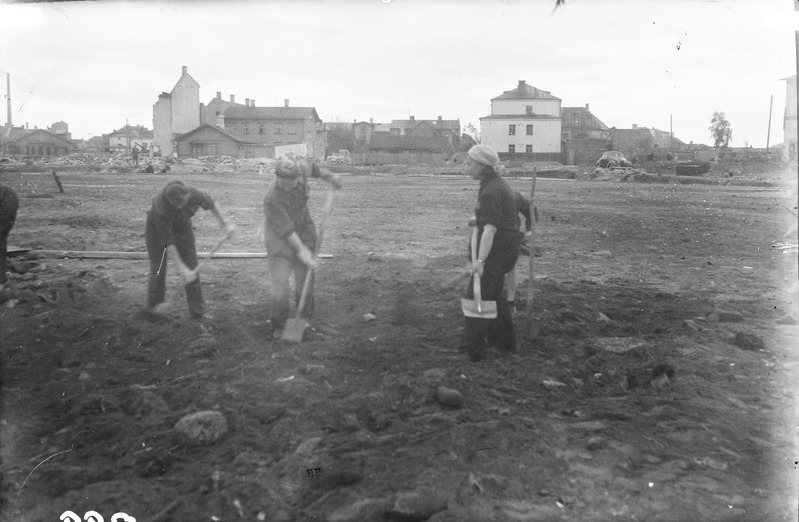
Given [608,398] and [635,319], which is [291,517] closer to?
[608,398]

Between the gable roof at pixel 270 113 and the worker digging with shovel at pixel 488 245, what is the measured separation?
68.5 inches

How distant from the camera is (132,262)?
8367 millimetres

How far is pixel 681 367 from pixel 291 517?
346cm

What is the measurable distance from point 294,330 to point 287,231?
0.88 m

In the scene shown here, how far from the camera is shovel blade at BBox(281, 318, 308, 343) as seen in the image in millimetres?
5602

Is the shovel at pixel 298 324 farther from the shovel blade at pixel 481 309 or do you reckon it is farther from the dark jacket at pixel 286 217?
the shovel blade at pixel 481 309

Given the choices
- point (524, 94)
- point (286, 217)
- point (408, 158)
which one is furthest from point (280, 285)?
point (408, 158)

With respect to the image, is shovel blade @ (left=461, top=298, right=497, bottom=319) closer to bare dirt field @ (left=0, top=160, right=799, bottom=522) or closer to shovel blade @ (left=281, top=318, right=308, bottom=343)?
bare dirt field @ (left=0, top=160, right=799, bottom=522)

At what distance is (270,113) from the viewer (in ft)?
20.5

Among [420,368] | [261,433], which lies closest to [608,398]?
[420,368]

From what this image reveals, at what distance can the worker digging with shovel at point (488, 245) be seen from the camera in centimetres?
496

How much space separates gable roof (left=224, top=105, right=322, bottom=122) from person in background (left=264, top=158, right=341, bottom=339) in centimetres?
44

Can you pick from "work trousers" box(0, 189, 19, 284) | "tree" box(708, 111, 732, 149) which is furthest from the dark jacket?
"tree" box(708, 111, 732, 149)

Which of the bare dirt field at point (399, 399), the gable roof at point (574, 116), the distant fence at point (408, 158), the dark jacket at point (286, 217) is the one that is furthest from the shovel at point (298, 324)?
the distant fence at point (408, 158)
